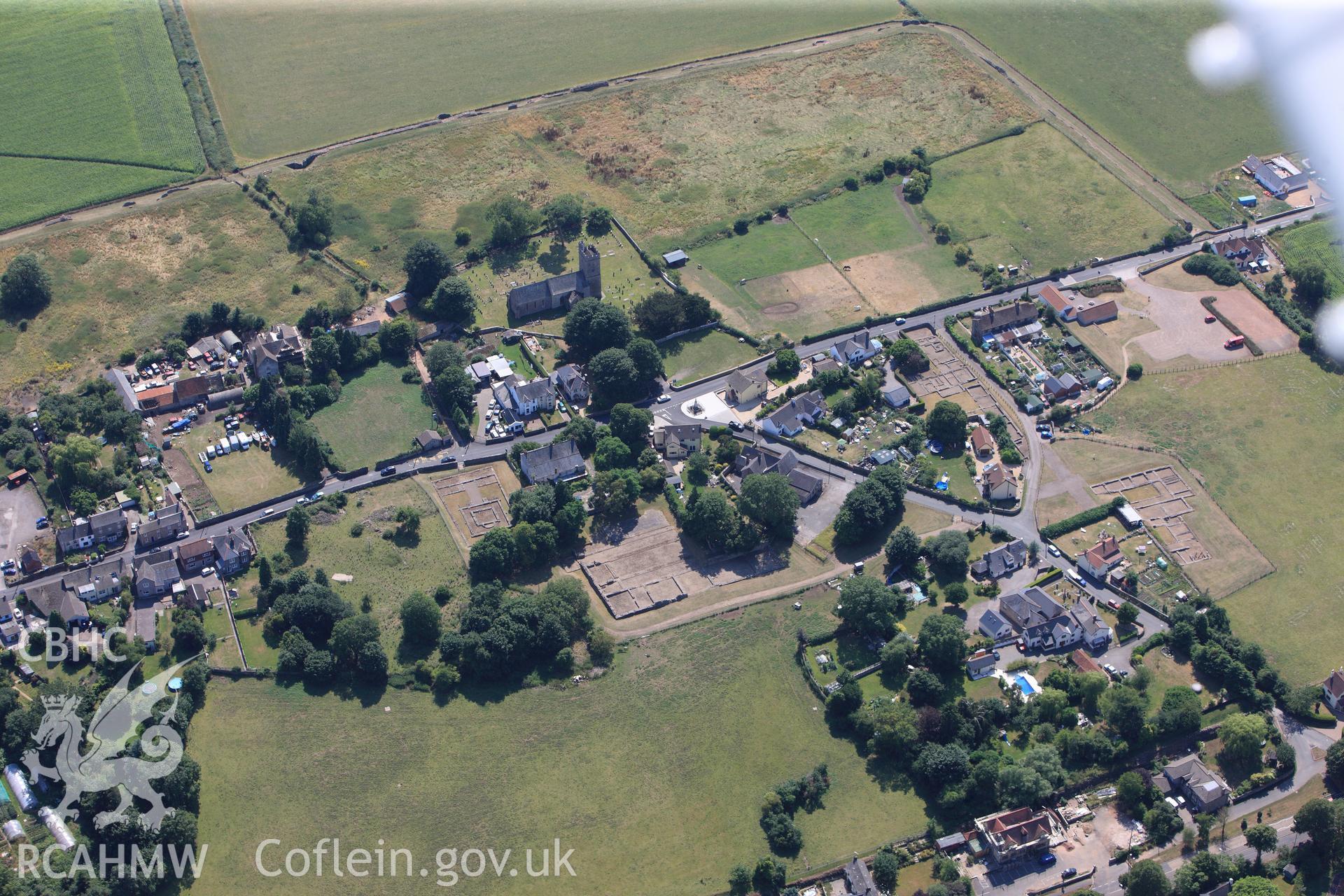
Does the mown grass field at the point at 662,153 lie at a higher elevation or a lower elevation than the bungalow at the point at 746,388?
higher

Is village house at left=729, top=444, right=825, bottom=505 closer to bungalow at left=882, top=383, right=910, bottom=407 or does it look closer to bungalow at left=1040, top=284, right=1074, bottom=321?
bungalow at left=882, top=383, right=910, bottom=407

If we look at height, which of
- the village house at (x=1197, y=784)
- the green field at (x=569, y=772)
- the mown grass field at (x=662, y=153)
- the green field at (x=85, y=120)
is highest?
the green field at (x=85, y=120)

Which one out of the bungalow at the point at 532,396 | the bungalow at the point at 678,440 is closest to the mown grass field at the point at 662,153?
the bungalow at the point at 532,396

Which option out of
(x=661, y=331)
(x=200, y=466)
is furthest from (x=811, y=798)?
(x=200, y=466)

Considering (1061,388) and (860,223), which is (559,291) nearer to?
(860,223)

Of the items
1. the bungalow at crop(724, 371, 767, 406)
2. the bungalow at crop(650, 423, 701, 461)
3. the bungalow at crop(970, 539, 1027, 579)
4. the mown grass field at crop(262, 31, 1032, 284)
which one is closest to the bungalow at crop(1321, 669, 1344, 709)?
the bungalow at crop(970, 539, 1027, 579)

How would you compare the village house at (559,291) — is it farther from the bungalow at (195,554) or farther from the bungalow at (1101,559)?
the bungalow at (1101,559)

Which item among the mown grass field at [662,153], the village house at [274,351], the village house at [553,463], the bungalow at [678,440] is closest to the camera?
the village house at [553,463]

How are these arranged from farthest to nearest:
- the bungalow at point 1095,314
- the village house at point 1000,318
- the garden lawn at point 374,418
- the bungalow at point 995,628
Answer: the bungalow at point 1095,314, the village house at point 1000,318, the garden lawn at point 374,418, the bungalow at point 995,628
